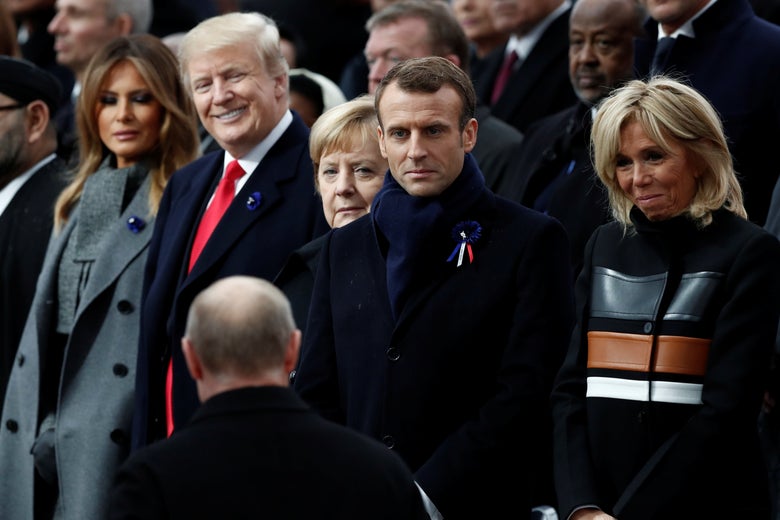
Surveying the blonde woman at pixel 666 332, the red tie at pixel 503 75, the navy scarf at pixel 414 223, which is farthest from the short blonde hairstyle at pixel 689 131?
the red tie at pixel 503 75

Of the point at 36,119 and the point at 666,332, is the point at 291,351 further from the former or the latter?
the point at 36,119

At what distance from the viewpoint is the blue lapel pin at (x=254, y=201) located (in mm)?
5945

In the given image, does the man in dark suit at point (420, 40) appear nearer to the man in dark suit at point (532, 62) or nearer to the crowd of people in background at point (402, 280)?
the crowd of people in background at point (402, 280)

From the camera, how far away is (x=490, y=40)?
30.2ft

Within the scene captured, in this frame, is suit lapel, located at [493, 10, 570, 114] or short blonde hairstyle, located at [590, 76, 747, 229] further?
suit lapel, located at [493, 10, 570, 114]

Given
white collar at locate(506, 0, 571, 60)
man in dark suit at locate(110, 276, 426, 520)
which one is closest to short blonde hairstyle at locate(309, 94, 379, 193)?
man in dark suit at locate(110, 276, 426, 520)

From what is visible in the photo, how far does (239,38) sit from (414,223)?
1.68 metres

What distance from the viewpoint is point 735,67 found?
239 inches

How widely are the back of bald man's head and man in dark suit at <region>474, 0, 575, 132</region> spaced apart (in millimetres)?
4280

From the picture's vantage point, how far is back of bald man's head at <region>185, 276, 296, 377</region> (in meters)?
3.69

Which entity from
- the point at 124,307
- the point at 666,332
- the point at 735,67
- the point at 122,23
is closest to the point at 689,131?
the point at 666,332

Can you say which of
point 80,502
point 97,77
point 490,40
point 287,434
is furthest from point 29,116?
point 287,434

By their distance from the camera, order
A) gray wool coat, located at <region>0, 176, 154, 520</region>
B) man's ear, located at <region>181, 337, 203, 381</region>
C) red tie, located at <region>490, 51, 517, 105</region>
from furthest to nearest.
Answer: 1. red tie, located at <region>490, 51, 517, 105</region>
2. gray wool coat, located at <region>0, 176, 154, 520</region>
3. man's ear, located at <region>181, 337, 203, 381</region>

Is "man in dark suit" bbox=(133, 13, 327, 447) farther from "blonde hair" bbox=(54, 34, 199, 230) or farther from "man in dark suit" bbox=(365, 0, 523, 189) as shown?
"man in dark suit" bbox=(365, 0, 523, 189)
